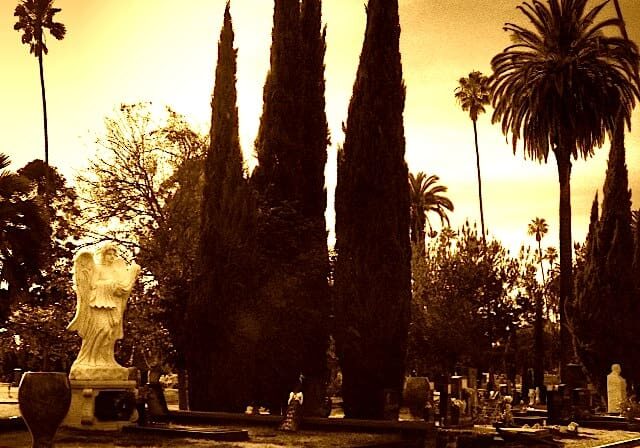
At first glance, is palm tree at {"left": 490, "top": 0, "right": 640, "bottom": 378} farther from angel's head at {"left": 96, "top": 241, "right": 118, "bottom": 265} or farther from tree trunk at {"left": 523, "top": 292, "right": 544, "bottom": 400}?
angel's head at {"left": 96, "top": 241, "right": 118, "bottom": 265}

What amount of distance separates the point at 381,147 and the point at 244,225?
471cm

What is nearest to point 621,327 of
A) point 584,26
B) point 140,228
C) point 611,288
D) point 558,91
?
point 611,288

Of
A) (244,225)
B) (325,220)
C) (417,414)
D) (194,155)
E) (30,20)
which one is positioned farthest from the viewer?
(30,20)

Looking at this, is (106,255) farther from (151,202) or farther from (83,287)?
(151,202)

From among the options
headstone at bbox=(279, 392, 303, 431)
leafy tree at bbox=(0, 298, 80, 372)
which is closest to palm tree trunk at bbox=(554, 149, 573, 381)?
headstone at bbox=(279, 392, 303, 431)

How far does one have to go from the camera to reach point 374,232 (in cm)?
2511

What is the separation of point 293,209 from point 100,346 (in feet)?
33.1

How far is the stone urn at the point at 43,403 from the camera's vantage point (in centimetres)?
1105

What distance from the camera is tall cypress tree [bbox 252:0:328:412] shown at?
961 inches

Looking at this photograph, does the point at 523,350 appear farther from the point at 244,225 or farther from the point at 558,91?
the point at 244,225

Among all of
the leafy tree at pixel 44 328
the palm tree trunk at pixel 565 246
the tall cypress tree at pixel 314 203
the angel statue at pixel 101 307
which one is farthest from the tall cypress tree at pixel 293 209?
the palm tree trunk at pixel 565 246

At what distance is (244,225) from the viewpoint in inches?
957

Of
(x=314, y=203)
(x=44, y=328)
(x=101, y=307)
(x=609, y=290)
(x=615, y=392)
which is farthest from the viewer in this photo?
(x=609, y=290)

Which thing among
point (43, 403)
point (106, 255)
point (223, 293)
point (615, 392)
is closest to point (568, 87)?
point (615, 392)
